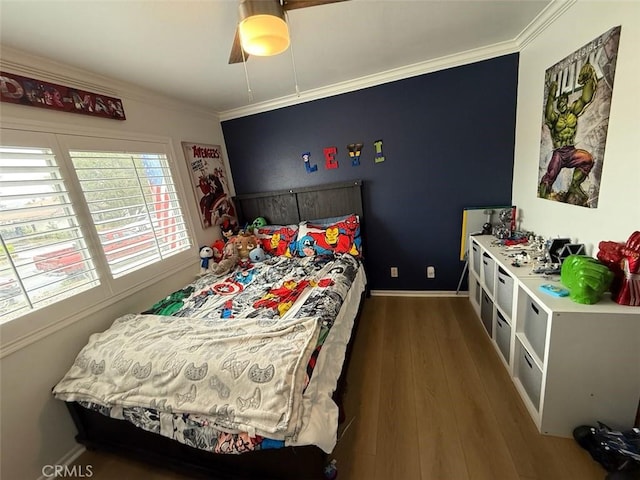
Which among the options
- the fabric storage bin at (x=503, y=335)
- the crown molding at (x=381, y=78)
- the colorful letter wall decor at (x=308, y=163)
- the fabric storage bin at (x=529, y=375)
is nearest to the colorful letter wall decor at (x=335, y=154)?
the colorful letter wall decor at (x=308, y=163)

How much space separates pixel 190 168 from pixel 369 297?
2406 millimetres

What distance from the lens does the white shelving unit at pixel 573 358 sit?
1159mm

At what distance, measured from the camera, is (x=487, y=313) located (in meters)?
2.10

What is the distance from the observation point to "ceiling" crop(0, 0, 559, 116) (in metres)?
1.30


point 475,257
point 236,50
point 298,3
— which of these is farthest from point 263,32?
point 475,257

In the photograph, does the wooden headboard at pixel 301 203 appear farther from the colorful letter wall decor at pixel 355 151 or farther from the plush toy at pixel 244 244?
the plush toy at pixel 244 244

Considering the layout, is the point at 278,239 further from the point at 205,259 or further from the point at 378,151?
the point at 378,151

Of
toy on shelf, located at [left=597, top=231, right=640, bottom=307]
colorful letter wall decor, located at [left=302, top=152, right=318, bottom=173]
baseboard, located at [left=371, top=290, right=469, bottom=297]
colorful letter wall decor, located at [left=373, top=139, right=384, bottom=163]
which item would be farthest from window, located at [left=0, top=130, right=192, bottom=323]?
toy on shelf, located at [left=597, top=231, right=640, bottom=307]

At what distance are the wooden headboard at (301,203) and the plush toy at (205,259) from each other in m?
0.75

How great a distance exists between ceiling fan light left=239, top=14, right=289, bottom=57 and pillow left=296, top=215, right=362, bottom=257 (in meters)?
1.76

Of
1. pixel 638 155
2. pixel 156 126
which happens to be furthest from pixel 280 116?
pixel 638 155

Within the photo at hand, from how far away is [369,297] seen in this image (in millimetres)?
2994

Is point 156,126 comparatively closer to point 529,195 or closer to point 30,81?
point 30,81

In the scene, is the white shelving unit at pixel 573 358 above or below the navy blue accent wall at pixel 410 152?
below
